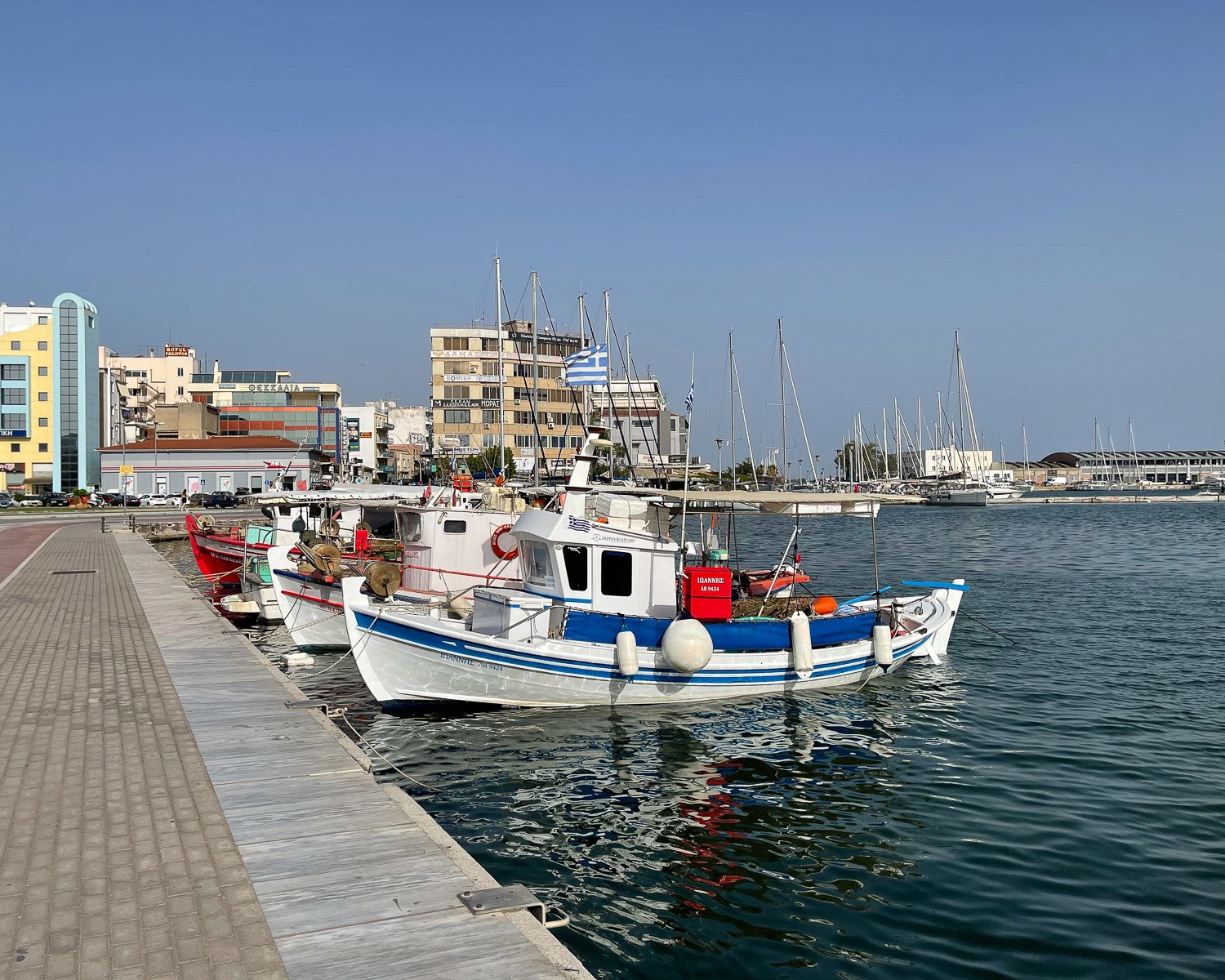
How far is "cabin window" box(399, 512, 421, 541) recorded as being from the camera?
925 inches

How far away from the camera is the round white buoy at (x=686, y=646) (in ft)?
56.0

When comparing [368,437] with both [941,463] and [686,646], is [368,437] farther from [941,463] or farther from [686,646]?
[686,646]

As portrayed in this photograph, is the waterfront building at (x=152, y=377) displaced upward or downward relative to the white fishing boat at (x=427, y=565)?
upward

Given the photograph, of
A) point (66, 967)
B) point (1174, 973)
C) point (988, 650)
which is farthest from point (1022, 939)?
point (988, 650)

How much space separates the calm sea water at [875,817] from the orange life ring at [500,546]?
410 cm

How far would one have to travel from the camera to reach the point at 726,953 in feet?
29.9

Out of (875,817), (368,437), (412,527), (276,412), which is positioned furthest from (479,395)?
(875,817)

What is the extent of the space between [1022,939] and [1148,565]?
138 feet

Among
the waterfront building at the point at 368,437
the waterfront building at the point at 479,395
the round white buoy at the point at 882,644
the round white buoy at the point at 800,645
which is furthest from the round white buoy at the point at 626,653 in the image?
the waterfront building at the point at 368,437

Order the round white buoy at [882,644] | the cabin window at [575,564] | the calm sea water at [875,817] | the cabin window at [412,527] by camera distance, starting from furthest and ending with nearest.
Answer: the cabin window at [412,527], the round white buoy at [882,644], the cabin window at [575,564], the calm sea water at [875,817]

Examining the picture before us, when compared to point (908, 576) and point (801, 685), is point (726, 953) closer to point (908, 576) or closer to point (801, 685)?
point (801, 685)

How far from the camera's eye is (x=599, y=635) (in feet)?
56.6

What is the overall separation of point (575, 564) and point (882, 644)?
6397 millimetres

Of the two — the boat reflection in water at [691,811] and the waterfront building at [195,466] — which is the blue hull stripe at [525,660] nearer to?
the boat reflection in water at [691,811]
